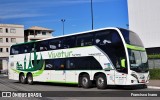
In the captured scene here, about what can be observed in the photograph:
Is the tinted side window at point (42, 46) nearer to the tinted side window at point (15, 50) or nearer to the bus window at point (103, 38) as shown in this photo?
the tinted side window at point (15, 50)

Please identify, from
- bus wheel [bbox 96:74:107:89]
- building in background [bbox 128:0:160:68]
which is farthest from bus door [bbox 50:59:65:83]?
building in background [bbox 128:0:160:68]

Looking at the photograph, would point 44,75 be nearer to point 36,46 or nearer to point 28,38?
point 36,46

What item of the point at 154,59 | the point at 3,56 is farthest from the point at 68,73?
the point at 3,56

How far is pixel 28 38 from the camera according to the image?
89.2m

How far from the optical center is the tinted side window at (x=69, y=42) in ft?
70.2

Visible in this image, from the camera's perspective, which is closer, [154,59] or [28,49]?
[28,49]

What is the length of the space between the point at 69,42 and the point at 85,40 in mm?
1745

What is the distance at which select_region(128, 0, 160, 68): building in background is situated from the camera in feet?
130

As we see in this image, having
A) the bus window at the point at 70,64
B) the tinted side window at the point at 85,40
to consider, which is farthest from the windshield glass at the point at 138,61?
the bus window at the point at 70,64

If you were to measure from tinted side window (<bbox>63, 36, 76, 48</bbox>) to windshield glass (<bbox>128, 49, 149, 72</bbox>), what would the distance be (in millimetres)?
4786

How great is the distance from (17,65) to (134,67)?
13504 millimetres

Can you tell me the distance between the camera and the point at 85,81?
20.2 metres

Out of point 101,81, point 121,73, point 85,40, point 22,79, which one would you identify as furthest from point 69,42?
point 22,79

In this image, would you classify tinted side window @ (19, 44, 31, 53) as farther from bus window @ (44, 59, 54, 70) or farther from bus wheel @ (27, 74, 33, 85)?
bus window @ (44, 59, 54, 70)
